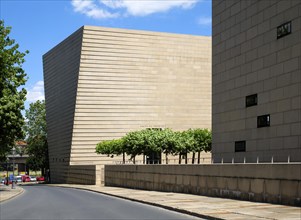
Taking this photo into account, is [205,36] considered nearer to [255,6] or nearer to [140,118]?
[140,118]

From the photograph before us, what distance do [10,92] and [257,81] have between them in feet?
67.9

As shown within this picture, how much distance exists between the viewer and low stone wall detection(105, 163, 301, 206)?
716 inches

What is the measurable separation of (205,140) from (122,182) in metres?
22.8

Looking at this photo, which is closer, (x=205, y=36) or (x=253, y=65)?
(x=253, y=65)

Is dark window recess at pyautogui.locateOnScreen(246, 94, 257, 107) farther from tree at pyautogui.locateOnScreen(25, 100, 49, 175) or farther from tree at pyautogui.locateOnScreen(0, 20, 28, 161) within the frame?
tree at pyautogui.locateOnScreen(25, 100, 49, 175)

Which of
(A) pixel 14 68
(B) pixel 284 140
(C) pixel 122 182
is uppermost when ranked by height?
(A) pixel 14 68

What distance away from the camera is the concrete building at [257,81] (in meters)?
34.1

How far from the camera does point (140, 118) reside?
9112cm

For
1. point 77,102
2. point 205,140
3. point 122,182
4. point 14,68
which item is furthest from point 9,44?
point 77,102

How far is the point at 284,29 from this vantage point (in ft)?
114

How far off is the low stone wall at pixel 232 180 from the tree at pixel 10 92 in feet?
37.6

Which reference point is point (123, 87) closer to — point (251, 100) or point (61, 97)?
point (61, 97)

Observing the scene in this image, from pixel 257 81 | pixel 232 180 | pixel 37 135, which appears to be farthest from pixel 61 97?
pixel 232 180

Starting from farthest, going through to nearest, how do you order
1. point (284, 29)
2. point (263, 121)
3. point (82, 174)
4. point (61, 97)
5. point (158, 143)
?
1. point (61, 97)
2. point (82, 174)
3. point (158, 143)
4. point (263, 121)
5. point (284, 29)
